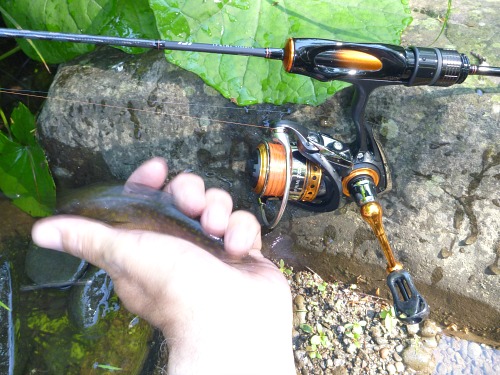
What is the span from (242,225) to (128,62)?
3.95 feet

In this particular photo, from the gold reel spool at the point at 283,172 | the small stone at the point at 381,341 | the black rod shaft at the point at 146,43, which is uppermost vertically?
the black rod shaft at the point at 146,43

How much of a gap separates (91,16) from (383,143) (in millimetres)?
1571

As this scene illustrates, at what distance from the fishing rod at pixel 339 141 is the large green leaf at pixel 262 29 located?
0.26 metres

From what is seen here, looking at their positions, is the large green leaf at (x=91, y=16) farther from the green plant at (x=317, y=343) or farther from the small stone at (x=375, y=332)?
the small stone at (x=375, y=332)

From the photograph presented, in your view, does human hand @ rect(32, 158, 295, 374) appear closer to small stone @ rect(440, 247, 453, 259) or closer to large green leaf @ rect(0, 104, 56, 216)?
large green leaf @ rect(0, 104, 56, 216)

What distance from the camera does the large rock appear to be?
241 centimetres

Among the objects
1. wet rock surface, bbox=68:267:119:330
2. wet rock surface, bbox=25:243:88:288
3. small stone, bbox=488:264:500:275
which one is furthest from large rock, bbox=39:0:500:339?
wet rock surface, bbox=68:267:119:330

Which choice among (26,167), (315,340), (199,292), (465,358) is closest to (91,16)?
(26,167)

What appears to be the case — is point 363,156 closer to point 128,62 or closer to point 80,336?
point 128,62

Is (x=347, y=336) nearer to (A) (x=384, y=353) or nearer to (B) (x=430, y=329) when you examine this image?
(A) (x=384, y=353)

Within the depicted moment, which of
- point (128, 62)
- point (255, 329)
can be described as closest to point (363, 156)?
point (255, 329)

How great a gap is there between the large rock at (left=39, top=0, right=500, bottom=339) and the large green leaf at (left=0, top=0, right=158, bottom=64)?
18 cm

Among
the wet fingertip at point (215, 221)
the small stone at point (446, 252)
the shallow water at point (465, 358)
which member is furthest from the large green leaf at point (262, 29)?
the shallow water at point (465, 358)

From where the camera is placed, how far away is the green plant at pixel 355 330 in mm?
2650
